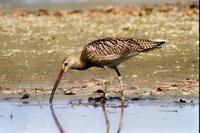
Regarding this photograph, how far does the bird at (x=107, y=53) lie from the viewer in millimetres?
14023

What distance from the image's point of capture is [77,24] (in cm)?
2648

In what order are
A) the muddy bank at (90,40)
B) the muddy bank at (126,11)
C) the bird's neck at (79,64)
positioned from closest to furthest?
the bird's neck at (79,64)
the muddy bank at (90,40)
the muddy bank at (126,11)

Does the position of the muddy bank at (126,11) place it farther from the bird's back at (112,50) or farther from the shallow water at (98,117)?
the shallow water at (98,117)

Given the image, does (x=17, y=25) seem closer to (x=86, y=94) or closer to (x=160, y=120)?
(x=86, y=94)

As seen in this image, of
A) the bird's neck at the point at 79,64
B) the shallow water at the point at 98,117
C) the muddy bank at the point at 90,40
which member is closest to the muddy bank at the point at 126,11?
the muddy bank at the point at 90,40

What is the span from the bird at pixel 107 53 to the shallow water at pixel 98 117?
2.06ft

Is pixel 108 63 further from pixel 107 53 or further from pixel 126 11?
pixel 126 11

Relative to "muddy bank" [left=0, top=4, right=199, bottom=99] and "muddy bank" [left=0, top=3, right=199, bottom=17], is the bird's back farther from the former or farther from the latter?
"muddy bank" [left=0, top=3, right=199, bottom=17]

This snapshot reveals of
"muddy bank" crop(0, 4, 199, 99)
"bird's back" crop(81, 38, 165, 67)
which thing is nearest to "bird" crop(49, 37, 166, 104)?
"bird's back" crop(81, 38, 165, 67)

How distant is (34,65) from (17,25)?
8.34 m

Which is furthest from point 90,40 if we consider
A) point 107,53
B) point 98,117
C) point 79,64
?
point 98,117

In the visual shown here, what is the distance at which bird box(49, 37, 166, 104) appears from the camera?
1402cm

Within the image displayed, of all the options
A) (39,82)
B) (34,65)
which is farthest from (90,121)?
(34,65)

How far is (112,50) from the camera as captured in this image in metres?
14.0
